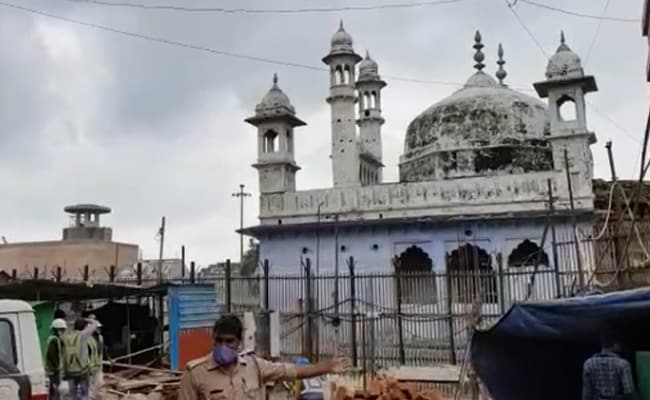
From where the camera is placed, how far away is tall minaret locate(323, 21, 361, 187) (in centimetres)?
2567

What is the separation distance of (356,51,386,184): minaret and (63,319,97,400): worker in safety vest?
822 inches

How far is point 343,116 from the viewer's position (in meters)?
25.9

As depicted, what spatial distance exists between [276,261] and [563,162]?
10136mm

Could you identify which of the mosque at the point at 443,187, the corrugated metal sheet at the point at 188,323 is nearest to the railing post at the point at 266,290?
the corrugated metal sheet at the point at 188,323

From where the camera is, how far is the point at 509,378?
27.3ft

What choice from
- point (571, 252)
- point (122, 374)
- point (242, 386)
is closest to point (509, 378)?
point (242, 386)

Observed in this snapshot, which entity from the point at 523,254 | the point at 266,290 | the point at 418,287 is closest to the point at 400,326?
the point at 418,287

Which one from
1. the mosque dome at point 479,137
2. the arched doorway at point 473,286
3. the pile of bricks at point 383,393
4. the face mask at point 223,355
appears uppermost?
the mosque dome at point 479,137

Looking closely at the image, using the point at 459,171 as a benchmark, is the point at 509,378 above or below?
below

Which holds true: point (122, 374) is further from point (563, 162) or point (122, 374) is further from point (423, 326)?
point (563, 162)

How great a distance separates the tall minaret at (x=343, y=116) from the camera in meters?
25.7

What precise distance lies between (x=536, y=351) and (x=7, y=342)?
5845 millimetres

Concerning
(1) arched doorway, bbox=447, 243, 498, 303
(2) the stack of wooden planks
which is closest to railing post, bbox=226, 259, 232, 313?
(2) the stack of wooden planks

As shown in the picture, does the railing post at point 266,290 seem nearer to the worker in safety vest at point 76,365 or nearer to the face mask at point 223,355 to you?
the worker in safety vest at point 76,365
